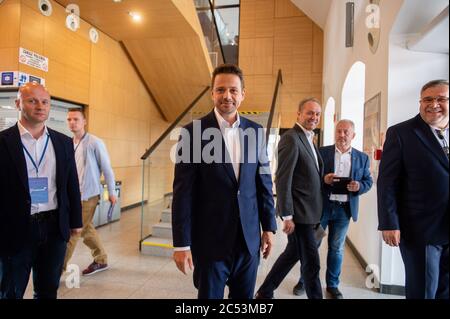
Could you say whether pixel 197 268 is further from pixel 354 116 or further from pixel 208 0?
pixel 208 0

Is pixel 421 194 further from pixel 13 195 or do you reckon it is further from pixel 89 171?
pixel 89 171

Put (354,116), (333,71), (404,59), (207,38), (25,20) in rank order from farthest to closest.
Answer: (207,38) < (333,71) < (354,116) < (25,20) < (404,59)

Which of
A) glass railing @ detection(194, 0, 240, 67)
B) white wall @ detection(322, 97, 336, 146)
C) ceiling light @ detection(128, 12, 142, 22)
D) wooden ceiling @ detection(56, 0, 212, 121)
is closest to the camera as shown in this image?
wooden ceiling @ detection(56, 0, 212, 121)

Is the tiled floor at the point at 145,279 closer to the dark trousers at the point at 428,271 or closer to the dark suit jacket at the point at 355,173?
the dark suit jacket at the point at 355,173

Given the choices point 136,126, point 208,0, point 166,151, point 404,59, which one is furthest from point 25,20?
point 404,59

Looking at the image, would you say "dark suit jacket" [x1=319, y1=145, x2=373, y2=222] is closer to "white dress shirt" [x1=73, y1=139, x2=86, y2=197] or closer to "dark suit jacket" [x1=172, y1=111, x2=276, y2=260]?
"dark suit jacket" [x1=172, y1=111, x2=276, y2=260]

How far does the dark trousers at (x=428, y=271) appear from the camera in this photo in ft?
4.39

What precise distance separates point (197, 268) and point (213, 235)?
0.20 meters

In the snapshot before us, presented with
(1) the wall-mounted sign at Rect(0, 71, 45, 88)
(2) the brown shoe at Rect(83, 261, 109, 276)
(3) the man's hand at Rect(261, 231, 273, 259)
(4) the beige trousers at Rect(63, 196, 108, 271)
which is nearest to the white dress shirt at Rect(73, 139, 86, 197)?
(4) the beige trousers at Rect(63, 196, 108, 271)

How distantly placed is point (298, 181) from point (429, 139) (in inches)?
37.0

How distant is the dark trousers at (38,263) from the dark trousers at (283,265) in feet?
4.89

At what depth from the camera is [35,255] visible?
1705 millimetres

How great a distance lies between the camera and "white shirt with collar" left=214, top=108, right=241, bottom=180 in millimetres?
1505
